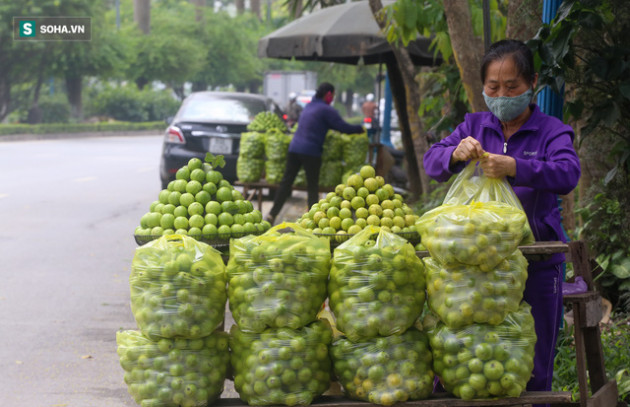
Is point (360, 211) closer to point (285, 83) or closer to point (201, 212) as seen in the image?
point (201, 212)

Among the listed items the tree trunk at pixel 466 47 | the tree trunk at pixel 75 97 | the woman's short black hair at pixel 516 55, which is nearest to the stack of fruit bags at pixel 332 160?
the tree trunk at pixel 466 47

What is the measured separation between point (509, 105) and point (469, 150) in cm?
33

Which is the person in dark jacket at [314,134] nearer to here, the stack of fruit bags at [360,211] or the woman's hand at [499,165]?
the stack of fruit bags at [360,211]

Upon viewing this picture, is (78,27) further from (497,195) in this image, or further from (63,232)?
(497,195)

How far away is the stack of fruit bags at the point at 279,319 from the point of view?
3059 millimetres

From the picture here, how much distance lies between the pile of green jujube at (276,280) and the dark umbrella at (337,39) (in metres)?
6.64

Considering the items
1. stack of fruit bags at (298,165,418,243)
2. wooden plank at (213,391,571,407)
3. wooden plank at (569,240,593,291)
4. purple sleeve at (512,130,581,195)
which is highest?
purple sleeve at (512,130,581,195)

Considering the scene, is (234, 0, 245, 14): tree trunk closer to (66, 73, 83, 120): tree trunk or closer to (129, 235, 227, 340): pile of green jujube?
(66, 73, 83, 120): tree trunk

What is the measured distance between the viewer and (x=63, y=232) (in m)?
11.1

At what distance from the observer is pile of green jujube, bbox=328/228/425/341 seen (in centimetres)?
307

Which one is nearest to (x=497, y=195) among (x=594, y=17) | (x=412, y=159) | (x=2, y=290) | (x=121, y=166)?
(x=594, y=17)

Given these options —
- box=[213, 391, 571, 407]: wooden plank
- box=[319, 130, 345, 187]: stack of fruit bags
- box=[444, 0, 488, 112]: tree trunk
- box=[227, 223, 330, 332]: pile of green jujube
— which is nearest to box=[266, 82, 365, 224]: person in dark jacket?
box=[319, 130, 345, 187]: stack of fruit bags

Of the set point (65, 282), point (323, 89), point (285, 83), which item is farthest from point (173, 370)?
point (285, 83)

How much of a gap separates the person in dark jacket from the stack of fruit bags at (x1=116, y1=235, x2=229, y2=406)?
258 inches
